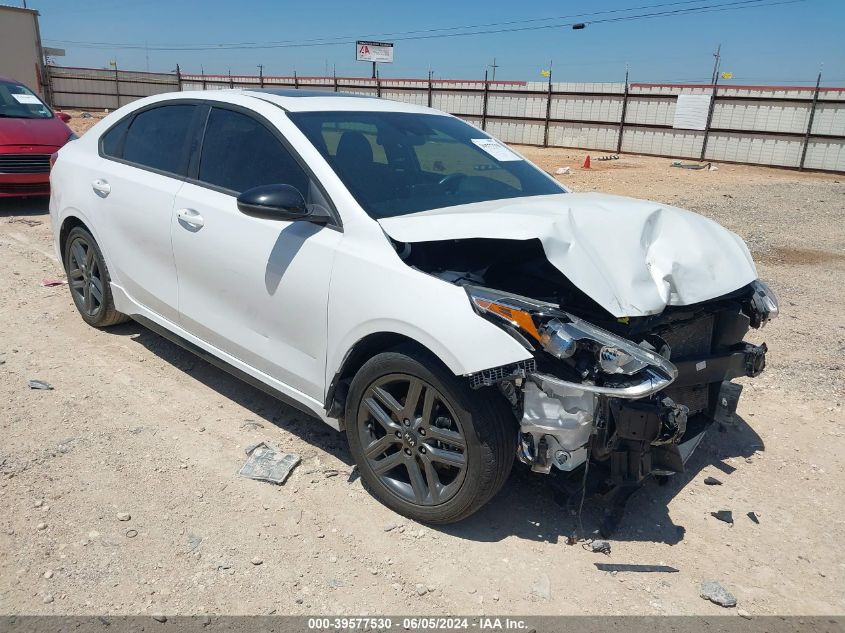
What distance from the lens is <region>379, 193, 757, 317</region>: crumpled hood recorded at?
272 cm

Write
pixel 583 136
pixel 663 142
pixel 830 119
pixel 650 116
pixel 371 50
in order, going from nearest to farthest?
pixel 830 119 → pixel 663 142 → pixel 650 116 → pixel 583 136 → pixel 371 50

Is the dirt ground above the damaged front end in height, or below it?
below

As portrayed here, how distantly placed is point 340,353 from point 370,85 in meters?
27.9

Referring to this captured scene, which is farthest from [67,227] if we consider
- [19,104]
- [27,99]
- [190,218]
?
[27,99]

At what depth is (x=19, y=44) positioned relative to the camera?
90.2 ft

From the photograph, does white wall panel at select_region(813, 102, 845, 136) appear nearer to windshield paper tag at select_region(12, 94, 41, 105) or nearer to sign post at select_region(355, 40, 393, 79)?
windshield paper tag at select_region(12, 94, 41, 105)

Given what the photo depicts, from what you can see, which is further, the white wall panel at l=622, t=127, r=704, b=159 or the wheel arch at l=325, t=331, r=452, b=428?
the white wall panel at l=622, t=127, r=704, b=159

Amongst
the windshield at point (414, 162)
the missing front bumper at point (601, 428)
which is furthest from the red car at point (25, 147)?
the missing front bumper at point (601, 428)

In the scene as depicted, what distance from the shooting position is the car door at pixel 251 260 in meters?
3.19

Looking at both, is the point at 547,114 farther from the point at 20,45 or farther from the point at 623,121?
the point at 20,45

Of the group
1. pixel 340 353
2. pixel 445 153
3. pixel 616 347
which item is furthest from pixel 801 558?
pixel 445 153

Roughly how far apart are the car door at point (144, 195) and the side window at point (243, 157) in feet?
0.75

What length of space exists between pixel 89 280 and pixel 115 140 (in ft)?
3.46

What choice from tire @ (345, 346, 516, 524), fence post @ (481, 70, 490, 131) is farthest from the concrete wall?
tire @ (345, 346, 516, 524)
